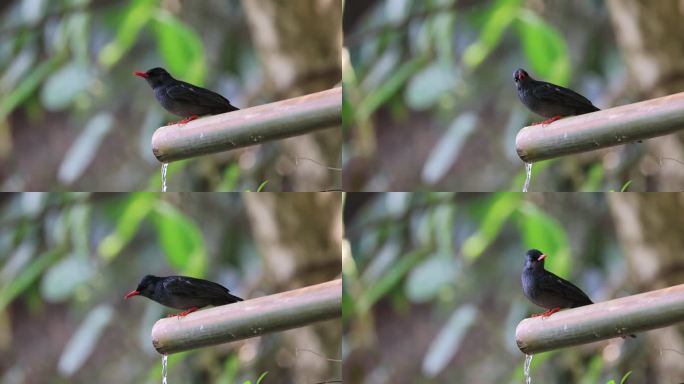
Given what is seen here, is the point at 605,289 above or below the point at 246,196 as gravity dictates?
below

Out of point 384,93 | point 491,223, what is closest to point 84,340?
point 384,93

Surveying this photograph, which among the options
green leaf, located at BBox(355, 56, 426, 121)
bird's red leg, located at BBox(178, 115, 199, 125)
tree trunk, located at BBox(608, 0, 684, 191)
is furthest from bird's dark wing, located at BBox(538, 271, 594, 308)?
bird's red leg, located at BBox(178, 115, 199, 125)

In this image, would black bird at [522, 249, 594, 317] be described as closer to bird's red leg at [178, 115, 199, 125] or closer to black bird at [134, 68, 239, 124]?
black bird at [134, 68, 239, 124]

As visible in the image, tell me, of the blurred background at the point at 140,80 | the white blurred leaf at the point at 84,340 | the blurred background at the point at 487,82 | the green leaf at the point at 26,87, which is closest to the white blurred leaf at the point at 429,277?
the blurred background at the point at 487,82

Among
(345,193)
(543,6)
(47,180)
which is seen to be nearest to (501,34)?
(543,6)

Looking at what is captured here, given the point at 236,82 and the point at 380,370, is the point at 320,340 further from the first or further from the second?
the point at 236,82

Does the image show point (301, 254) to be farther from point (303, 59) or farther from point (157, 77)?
point (157, 77)
